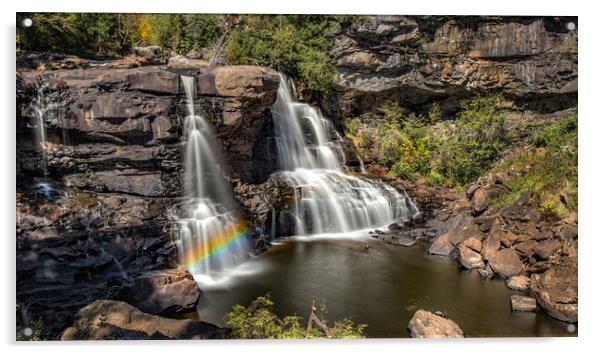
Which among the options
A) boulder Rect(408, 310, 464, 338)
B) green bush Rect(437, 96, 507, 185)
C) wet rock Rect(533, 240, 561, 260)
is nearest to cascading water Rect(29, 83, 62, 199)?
boulder Rect(408, 310, 464, 338)

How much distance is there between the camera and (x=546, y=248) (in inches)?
226

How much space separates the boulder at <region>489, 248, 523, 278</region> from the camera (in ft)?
19.9

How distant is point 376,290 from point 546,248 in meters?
2.36

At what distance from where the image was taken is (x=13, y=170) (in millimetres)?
4410

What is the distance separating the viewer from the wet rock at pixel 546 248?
5.59 m

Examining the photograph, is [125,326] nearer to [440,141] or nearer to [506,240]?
[506,240]

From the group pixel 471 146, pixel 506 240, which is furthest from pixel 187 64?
pixel 471 146

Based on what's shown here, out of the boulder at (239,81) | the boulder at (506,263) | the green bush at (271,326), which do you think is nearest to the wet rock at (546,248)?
the boulder at (506,263)

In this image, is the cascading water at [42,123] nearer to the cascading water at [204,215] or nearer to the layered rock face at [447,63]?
the cascading water at [204,215]

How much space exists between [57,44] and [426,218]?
691cm

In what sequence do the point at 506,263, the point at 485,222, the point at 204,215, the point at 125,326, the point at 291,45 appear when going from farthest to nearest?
1. the point at 291,45
2. the point at 485,222
3. the point at 204,215
4. the point at 506,263
5. the point at 125,326

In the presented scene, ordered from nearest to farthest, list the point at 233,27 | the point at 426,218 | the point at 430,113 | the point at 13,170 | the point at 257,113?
the point at 13,170 → the point at 233,27 → the point at 257,113 → the point at 426,218 → the point at 430,113
